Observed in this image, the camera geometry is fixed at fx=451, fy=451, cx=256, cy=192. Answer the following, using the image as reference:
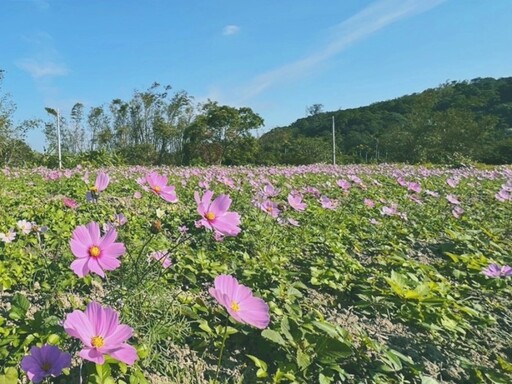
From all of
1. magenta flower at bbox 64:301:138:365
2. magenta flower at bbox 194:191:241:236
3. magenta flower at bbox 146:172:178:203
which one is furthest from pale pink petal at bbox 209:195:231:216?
magenta flower at bbox 64:301:138:365

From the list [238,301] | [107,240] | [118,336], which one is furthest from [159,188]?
[118,336]

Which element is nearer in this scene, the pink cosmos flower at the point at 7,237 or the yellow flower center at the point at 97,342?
the yellow flower center at the point at 97,342

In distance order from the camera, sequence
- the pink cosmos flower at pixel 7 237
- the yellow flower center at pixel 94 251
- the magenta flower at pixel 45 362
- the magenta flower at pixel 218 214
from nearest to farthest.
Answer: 1. the magenta flower at pixel 45 362
2. the yellow flower center at pixel 94 251
3. the magenta flower at pixel 218 214
4. the pink cosmos flower at pixel 7 237

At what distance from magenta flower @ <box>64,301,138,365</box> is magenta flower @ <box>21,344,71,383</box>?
133 mm

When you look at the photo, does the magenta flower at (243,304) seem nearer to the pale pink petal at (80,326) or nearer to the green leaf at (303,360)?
the pale pink petal at (80,326)

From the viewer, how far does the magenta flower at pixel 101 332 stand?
2.85ft

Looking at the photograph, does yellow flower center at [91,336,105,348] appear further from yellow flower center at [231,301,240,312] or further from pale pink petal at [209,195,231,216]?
pale pink petal at [209,195,231,216]

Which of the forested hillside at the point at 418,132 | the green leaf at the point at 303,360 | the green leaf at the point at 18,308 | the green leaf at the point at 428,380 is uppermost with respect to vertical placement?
the forested hillside at the point at 418,132

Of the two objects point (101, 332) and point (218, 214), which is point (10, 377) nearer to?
point (101, 332)

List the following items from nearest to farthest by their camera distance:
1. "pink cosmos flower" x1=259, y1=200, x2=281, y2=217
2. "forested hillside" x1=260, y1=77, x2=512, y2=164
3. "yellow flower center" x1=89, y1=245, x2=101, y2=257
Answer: "yellow flower center" x1=89, y1=245, x2=101, y2=257, "pink cosmos flower" x1=259, y1=200, x2=281, y2=217, "forested hillside" x1=260, y1=77, x2=512, y2=164

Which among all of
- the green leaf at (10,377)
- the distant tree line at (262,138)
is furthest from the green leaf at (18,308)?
the distant tree line at (262,138)

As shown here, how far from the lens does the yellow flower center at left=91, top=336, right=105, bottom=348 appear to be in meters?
0.89

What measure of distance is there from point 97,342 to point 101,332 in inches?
0.9

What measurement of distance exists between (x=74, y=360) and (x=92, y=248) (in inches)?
18.9
